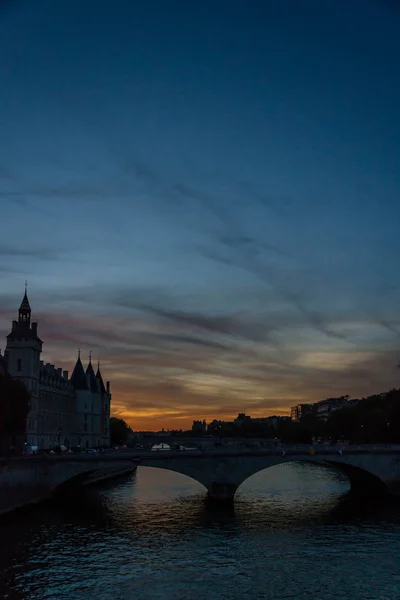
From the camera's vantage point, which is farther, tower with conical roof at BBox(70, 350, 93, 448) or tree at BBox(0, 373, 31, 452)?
tower with conical roof at BBox(70, 350, 93, 448)

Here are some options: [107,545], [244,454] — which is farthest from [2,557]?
[244,454]

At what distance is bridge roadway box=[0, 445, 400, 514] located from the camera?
67750 mm

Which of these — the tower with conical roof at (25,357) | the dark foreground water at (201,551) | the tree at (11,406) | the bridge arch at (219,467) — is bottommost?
the dark foreground water at (201,551)

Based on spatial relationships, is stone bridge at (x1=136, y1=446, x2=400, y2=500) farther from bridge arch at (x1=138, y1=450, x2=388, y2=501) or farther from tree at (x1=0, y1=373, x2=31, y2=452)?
tree at (x1=0, y1=373, x2=31, y2=452)

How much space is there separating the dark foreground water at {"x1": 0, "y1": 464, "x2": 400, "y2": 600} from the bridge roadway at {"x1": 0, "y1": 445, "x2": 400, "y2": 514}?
2902 millimetres

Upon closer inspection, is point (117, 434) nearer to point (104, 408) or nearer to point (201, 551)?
point (104, 408)

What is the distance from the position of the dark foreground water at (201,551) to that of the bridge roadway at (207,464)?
290cm

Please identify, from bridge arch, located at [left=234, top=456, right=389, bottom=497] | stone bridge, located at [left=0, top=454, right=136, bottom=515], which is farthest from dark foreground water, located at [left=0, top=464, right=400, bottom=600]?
bridge arch, located at [left=234, top=456, right=389, bottom=497]

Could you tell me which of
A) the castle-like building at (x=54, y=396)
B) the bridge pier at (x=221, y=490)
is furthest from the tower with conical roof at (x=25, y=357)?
the bridge pier at (x=221, y=490)

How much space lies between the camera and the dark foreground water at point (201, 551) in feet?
120

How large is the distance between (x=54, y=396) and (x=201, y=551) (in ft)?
249

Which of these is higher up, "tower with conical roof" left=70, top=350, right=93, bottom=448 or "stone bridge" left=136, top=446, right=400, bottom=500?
"tower with conical roof" left=70, top=350, right=93, bottom=448

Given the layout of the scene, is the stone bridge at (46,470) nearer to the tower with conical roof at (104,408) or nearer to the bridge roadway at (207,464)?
the bridge roadway at (207,464)

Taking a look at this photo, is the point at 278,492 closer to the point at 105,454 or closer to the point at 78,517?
the point at 105,454
